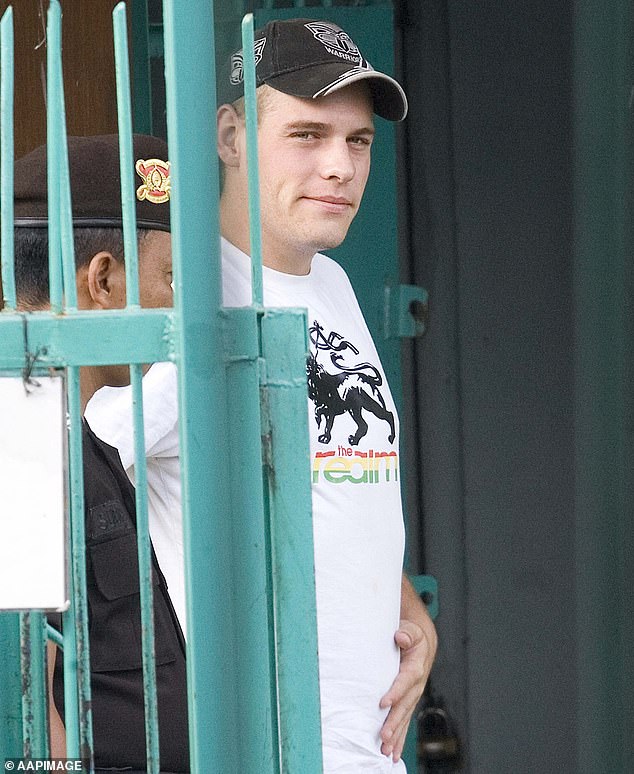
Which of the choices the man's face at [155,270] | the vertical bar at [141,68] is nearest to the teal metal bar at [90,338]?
the man's face at [155,270]

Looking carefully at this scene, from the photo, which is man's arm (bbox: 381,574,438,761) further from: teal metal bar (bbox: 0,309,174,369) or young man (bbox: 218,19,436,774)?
teal metal bar (bbox: 0,309,174,369)

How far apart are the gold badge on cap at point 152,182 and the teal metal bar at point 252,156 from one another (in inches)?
15.5

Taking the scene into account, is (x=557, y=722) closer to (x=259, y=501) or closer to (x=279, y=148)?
(x=279, y=148)

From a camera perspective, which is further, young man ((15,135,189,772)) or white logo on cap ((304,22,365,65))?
white logo on cap ((304,22,365,65))

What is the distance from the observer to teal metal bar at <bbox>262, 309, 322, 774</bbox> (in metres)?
1.06

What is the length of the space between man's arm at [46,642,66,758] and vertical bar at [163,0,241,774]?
0.30 m

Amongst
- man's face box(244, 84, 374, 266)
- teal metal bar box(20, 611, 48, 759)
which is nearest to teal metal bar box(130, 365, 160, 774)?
teal metal bar box(20, 611, 48, 759)

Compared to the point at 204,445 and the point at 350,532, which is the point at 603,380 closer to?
the point at 350,532

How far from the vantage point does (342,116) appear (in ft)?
5.68

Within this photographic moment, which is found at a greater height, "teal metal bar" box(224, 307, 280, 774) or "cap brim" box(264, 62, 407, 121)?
"cap brim" box(264, 62, 407, 121)

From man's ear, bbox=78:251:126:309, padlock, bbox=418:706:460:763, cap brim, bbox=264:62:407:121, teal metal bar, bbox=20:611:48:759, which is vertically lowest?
padlock, bbox=418:706:460:763

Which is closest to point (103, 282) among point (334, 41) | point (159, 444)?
point (159, 444)

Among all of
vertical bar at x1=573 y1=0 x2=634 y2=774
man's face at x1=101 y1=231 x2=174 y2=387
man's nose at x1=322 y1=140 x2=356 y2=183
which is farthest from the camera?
vertical bar at x1=573 y1=0 x2=634 y2=774

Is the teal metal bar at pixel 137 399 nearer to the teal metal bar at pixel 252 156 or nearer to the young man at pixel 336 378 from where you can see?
the teal metal bar at pixel 252 156
